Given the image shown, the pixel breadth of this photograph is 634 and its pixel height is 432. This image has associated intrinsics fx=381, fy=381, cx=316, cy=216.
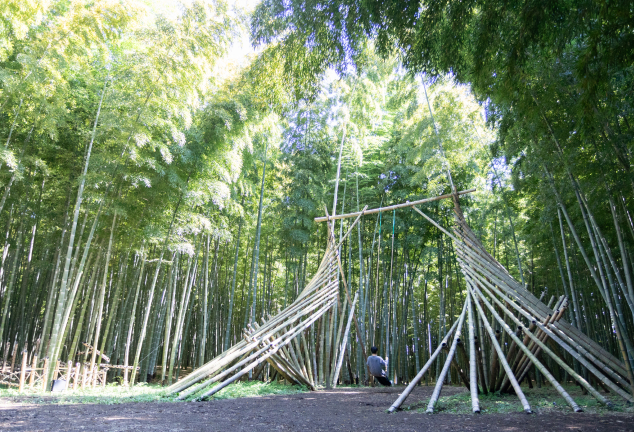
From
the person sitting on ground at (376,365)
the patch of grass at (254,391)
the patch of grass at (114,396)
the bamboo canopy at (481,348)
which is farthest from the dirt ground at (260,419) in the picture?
the person sitting on ground at (376,365)

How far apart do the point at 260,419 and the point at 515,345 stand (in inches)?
115

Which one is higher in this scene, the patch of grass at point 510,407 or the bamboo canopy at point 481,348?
the bamboo canopy at point 481,348

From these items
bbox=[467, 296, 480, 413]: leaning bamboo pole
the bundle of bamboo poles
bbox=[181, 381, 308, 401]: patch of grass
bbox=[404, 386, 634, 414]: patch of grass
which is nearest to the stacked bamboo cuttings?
bbox=[467, 296, 480, 413]: leaning bamboo pole

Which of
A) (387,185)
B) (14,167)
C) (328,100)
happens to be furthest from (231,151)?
(387,185)

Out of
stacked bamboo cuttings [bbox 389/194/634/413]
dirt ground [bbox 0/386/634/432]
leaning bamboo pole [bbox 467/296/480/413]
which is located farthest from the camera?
stacked bamboo cuttings [bbox 389/194/634/413]

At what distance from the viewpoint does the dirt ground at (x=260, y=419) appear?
2.23m

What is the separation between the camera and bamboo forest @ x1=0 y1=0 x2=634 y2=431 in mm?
2668

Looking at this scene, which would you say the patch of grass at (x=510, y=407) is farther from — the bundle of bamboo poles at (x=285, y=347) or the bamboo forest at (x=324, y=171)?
the bundle of bamboo poles at (x=285, y=347)

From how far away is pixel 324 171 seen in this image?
26.8 ft

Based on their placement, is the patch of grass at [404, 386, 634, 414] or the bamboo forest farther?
the patch of grass at [404, 386, 634, 414]

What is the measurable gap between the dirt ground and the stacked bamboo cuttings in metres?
0.19

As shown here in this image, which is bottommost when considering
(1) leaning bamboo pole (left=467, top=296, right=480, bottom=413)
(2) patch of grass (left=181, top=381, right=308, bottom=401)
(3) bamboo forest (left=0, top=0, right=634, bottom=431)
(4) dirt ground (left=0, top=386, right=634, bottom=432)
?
(2) patch of grass (left=181, top=381, right=308, bottom=401)

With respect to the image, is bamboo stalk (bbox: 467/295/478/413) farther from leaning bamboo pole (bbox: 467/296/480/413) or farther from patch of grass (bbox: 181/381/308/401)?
patch of grass (bbox: 181/381/308/401)

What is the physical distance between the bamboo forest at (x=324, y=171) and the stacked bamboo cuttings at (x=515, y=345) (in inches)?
1.2
